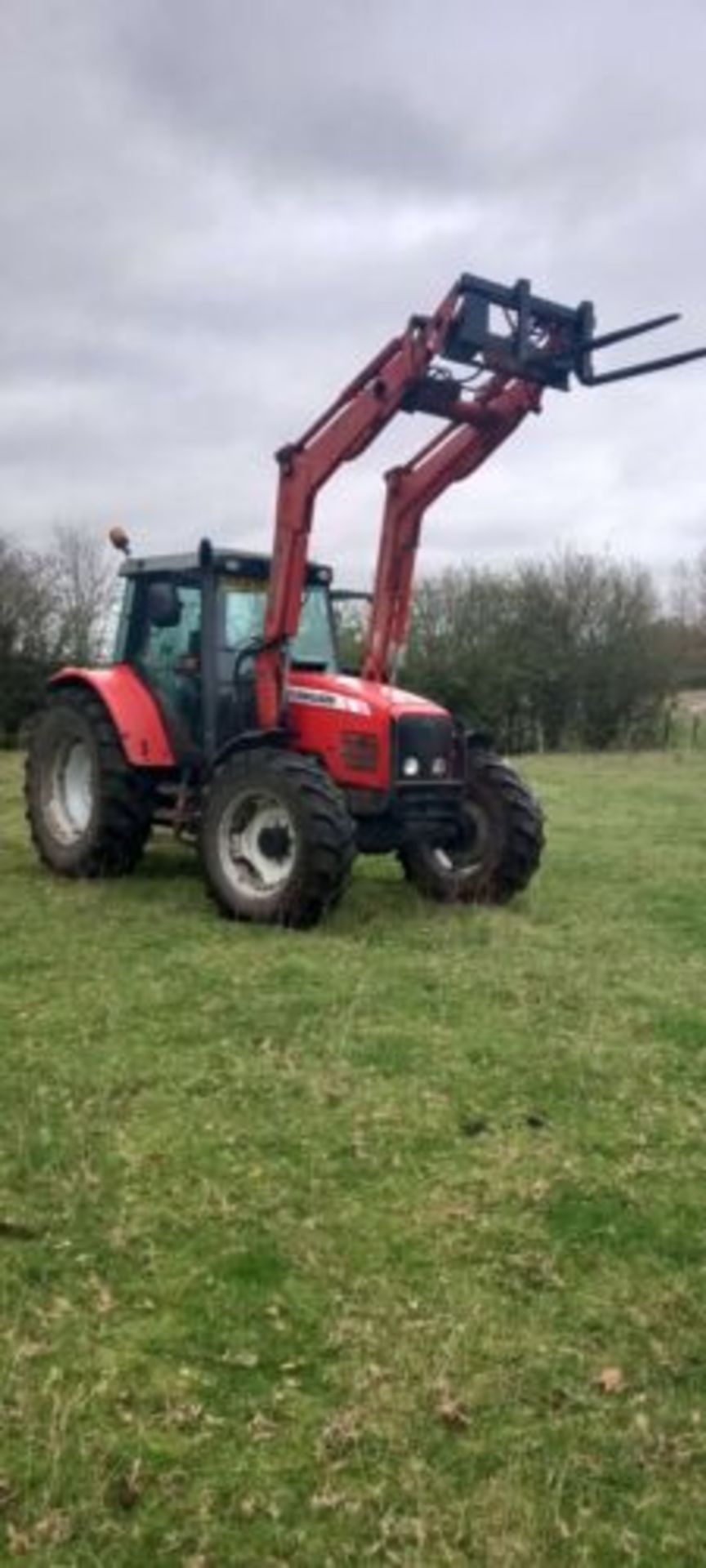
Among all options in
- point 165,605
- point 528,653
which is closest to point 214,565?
point 165,605

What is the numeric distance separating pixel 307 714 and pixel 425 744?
789mm

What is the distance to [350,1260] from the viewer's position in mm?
4156

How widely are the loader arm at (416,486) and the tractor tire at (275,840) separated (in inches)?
68.8

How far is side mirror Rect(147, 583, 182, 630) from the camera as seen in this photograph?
9.70m

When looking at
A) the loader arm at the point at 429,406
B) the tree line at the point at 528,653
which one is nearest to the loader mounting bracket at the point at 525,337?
the loader arm at the point at 429,406

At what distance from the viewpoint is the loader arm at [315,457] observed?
852cm

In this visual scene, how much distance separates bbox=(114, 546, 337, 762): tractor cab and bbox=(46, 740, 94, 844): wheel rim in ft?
2.63

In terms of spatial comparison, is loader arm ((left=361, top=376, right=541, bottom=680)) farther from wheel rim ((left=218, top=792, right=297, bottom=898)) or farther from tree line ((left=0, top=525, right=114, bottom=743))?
tree line ((left=0, top=525, right=114, bottom=743))

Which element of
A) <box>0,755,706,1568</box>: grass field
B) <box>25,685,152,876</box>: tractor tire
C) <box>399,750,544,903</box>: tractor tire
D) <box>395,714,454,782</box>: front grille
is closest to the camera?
<box>0,755,706,1568</box>: grass field

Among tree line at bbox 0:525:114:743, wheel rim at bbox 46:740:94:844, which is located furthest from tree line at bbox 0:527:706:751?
wheel rim at bbox 46:740:94:844

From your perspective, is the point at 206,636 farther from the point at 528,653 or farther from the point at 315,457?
the point at 528,653

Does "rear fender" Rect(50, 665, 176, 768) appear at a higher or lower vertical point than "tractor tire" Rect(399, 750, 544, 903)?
higher

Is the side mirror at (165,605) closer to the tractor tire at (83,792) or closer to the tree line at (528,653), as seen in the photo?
the tractor tire at (83,792)

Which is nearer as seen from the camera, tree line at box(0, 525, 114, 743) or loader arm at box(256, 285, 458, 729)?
loader arm at box(256, 285, 458, 729)
